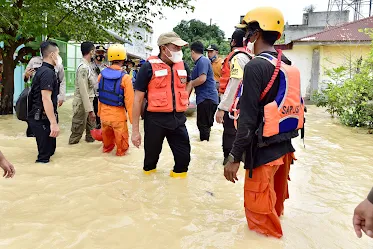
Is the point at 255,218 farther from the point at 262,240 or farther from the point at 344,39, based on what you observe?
the point at 344,39

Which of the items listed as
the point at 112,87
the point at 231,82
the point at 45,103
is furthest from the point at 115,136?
the point at 231,82

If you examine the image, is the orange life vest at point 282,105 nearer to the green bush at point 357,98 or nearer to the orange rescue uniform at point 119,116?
the orange rescue uniform at point 119,116

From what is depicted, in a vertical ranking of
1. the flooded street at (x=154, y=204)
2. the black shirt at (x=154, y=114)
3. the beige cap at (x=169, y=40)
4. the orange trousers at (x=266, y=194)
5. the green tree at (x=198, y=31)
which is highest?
the green tree at (x=198, y=31)

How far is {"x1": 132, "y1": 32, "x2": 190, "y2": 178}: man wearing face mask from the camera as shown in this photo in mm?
4312

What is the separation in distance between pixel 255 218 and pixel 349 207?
1.61 meters

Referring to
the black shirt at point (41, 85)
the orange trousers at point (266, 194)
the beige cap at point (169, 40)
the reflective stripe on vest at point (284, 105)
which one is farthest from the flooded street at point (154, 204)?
the beige cap at point (169, 40)

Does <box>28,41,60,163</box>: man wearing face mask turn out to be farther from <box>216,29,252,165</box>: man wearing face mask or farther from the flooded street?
<box>216,29,252,165</box>: man wearing face mask

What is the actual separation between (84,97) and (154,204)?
9.91 feet

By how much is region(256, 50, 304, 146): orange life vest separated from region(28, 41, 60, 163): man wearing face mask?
3171 mm

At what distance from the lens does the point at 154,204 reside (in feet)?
12.7

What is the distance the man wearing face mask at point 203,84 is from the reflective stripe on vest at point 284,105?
149 inches

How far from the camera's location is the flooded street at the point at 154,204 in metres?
3.05

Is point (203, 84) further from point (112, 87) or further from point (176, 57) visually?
point (176, 57)

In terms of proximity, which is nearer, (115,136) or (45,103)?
(45,103)
